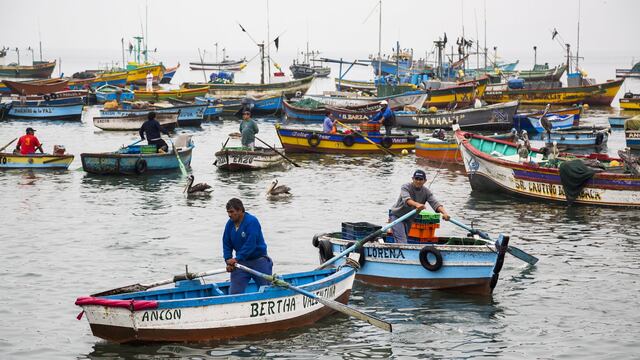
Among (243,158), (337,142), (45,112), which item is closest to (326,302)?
(243,158)

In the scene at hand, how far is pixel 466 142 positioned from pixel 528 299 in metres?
11.9

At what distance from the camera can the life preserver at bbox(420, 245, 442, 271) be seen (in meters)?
15.5

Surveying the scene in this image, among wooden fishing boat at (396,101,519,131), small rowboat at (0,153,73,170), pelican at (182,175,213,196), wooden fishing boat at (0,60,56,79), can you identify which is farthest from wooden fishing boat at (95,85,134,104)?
wooden fishing boat at (0,60,56,79)

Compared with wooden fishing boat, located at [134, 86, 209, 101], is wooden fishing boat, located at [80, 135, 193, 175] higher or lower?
lower

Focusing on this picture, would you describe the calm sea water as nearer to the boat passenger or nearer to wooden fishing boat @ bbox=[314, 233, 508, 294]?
wooden fishing boat @ bbox=[314, 233, 508, 294]

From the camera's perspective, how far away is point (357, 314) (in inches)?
527

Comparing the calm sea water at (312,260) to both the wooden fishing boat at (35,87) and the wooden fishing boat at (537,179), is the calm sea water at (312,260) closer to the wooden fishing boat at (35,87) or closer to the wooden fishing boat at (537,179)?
the wooden fishing boat at (537,179)

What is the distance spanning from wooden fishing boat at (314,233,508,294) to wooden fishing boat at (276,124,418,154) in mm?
20012

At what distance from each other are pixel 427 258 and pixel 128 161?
650 inches

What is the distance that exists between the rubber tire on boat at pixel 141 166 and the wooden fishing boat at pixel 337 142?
7804 mm

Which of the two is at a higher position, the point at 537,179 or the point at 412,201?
the point at 412,201

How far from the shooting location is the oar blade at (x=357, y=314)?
1328 cm

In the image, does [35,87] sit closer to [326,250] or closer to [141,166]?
[141,166]

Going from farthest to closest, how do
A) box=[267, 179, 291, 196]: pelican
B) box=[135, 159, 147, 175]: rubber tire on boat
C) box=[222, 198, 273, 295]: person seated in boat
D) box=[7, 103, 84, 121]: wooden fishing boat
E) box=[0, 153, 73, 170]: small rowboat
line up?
box=[7, 103, 84, 121]: wooden fishing boat, box=[0, 153, 73, 170]: small rowboat, box=[135, 159, 147, 175]: rubber tire on boat, box=[267, 179, 291, 196]: pelican, box=[222, 198, 273, 295]: person seated in boat
